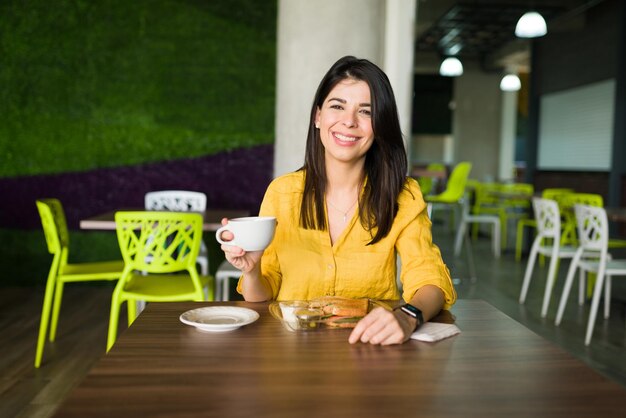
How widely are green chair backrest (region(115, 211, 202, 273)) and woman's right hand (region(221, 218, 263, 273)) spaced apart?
5.06 feet

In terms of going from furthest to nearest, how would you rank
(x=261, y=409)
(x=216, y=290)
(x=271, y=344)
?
(x=216, y=290) < (x=271, y=344) < (x=261, y=409)

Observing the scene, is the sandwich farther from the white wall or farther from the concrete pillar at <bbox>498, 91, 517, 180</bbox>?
the concrete pillar at <bbox>498, 91, 517, 180</bbox>

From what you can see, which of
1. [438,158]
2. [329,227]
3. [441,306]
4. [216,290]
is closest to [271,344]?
[441,306]

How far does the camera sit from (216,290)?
12.0 feet

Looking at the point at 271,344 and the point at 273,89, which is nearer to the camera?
the point at 271,344

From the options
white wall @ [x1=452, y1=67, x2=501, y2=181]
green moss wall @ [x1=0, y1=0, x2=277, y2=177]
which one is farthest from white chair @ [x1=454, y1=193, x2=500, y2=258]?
white wall @ [x1=452, y1=67, x2=501, y2=181]

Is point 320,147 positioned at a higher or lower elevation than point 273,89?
lower

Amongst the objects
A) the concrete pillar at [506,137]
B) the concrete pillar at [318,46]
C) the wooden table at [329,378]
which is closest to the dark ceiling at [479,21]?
the concrete pillar at [506,137]

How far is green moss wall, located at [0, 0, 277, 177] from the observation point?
493 cm

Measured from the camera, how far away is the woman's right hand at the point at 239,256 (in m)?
1.16

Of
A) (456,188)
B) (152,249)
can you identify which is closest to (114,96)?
(152,249)

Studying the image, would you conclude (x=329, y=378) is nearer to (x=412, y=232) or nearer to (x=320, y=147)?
(x=412, y=232)

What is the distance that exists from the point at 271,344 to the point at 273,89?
4262 mm

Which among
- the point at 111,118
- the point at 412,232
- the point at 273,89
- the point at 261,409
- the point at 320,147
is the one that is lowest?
the point at 261,409
